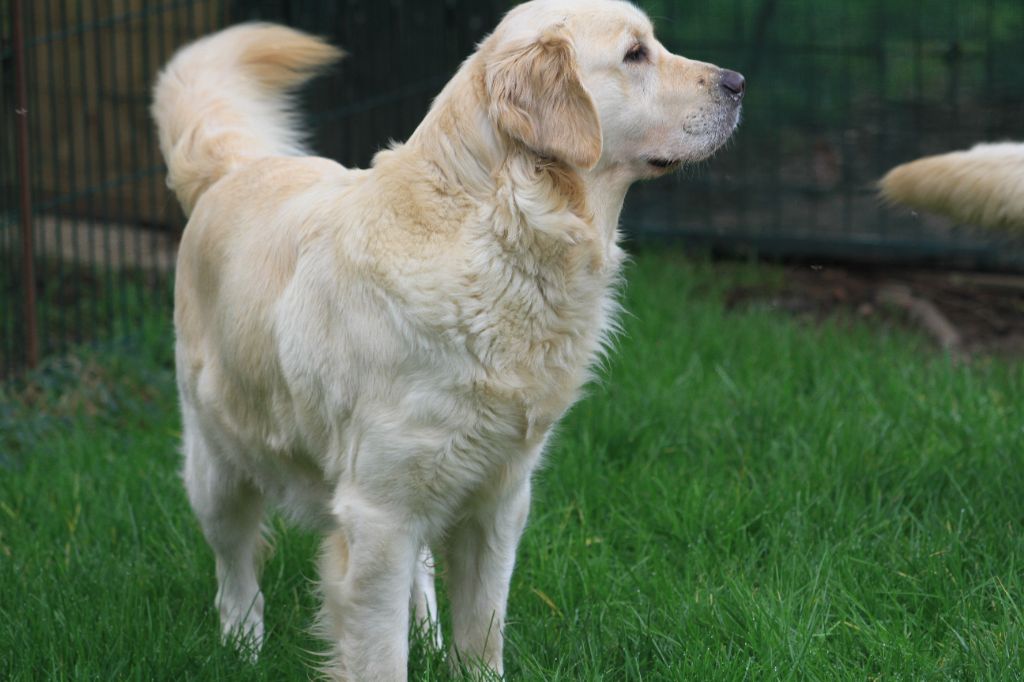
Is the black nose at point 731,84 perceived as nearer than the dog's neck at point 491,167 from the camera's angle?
No

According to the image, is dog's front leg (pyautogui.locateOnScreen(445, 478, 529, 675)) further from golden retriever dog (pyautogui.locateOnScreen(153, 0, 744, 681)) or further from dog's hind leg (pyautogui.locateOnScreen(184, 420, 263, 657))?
dog's hind leg (pyautogui.locateOnScreen(184, 420, 263, 657))

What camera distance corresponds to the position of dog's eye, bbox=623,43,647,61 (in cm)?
270

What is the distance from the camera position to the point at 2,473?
4.13m

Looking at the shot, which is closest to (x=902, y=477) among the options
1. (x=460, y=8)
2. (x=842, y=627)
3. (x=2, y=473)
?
(x=842, y=627)

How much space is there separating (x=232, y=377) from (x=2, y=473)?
1.51 metres

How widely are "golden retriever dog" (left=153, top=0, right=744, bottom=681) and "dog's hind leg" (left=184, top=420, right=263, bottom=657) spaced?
20cm

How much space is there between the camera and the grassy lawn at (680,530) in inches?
114

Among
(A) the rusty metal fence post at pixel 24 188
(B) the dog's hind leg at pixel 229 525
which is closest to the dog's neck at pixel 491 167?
(B) the dog's hind leg at pixel 229 525

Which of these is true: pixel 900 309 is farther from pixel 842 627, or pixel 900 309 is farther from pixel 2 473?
pixel 2 473

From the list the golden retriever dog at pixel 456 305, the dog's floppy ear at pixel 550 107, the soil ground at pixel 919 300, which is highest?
the dog's floppy ear at pixel 550 107

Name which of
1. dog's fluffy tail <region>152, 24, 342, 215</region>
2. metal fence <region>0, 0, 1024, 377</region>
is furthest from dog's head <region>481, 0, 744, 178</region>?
metal fence <region>0, 0, 1024, 377</region>

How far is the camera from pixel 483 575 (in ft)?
9.59

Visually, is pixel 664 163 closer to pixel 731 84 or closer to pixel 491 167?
pixel 731 84

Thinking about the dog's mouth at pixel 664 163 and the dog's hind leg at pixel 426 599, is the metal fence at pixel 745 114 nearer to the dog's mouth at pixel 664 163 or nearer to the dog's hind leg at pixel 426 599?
the dog's hind leg at pixel 426 599
